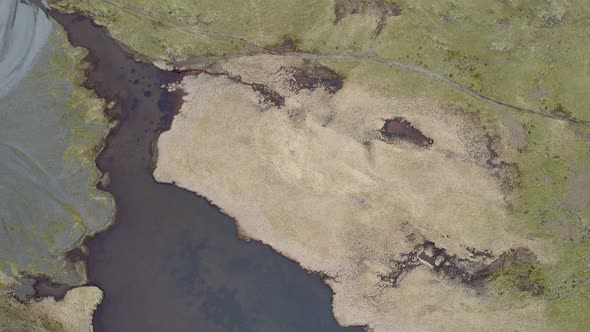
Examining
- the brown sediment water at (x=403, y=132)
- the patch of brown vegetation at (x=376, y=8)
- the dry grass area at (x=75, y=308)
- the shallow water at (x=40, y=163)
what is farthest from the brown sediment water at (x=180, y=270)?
the patch of brown vegetation at (x=376, y=8)

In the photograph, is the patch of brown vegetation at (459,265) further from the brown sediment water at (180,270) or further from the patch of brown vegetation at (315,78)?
the patch of brown vegetation at (315,78)

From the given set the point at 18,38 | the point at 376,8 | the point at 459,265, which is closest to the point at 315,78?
the point at 376,8

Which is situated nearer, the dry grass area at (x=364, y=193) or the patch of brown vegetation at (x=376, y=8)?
the dry grass area at (x=364, y=193)

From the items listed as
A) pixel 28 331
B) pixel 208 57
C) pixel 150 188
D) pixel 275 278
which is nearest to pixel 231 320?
pixel 275 278

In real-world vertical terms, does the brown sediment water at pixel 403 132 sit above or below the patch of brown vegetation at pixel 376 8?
below

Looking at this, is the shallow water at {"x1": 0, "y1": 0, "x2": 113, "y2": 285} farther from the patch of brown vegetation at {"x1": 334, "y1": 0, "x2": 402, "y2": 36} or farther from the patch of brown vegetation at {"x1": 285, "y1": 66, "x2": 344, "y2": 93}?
the patch of brown vegetation at {"x1": 334, "y1": 0, "x2": 402, "y2": 36}

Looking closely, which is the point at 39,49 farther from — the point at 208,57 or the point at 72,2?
the point at 208,57

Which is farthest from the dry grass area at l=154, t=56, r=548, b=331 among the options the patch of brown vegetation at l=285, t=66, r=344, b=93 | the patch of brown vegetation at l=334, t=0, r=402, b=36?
the patch of brown vegetation at l=334, t=0, r=402, b=36
